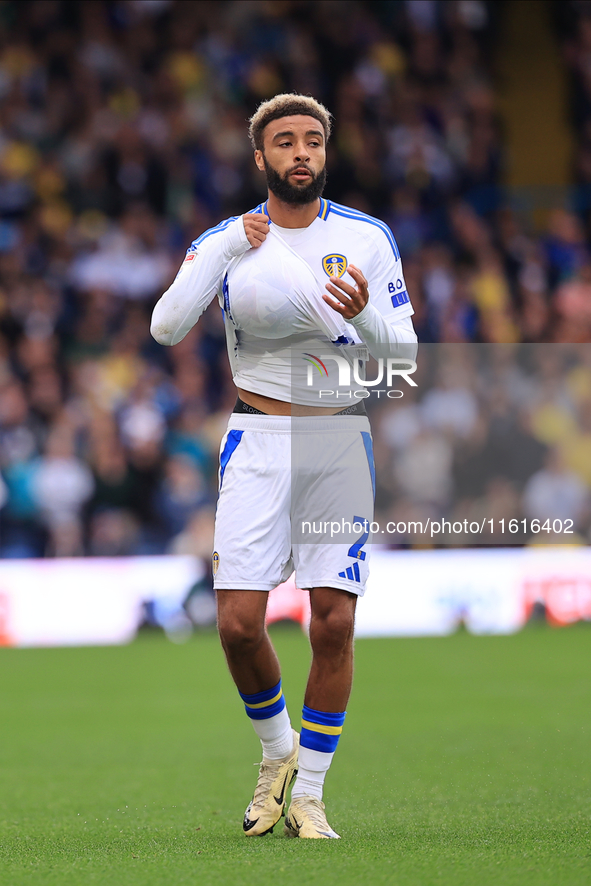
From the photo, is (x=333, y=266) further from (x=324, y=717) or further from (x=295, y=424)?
(x=324, y=717)

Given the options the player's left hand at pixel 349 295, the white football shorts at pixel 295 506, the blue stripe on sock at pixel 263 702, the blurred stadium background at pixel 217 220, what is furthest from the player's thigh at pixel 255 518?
the blurred stadium background at pixel 217 220

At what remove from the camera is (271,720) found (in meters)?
4.54

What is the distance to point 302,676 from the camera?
29.3 ft

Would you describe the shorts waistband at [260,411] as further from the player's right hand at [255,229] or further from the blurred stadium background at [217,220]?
the blurred stadium background at [217,220]

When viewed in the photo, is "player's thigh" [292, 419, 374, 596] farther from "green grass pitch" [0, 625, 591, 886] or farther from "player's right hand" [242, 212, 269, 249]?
"green grass pitch" [0, 625, 591, 886]

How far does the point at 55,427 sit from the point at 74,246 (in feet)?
10.1

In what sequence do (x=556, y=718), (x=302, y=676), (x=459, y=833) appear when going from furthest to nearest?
1. (x=302, y=676)
2. (x=556, y=718)
3. (x=459, y=833)

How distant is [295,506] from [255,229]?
101 cm

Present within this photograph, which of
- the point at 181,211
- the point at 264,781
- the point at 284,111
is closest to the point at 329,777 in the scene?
the point at 264,781

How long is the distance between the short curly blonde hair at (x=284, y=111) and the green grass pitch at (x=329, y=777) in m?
2.51

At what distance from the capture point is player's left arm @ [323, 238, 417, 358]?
13.6 ft

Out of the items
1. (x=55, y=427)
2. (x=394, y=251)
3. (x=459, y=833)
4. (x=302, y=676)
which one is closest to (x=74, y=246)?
(x=55, y=427)

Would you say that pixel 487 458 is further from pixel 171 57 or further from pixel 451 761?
pixel 171 57

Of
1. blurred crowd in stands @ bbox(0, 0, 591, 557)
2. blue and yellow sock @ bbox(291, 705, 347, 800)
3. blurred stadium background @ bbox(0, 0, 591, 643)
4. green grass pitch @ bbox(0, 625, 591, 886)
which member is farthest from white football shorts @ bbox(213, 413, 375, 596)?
blurred crowd in stands @ bbox(0, 0, 591, 557)
